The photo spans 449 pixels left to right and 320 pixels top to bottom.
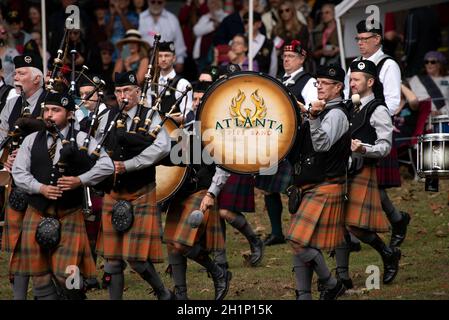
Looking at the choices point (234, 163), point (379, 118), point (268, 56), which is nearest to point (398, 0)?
point (268, 56)

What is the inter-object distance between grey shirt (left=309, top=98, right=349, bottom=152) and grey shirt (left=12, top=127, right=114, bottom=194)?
1.32 metres

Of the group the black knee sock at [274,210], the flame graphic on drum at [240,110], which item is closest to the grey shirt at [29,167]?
the flame graphic on drum at [240,110]

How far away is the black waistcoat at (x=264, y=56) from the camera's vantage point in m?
14.1

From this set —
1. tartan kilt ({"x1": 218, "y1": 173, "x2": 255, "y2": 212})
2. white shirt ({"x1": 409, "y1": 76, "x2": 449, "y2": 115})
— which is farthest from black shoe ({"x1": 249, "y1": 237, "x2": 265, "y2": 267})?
white shirt ({"x1": 409, "y1": 76, "x2": 449, "y2": 115})

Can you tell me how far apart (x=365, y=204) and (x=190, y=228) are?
1268 mm

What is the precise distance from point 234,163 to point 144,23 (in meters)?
6.25

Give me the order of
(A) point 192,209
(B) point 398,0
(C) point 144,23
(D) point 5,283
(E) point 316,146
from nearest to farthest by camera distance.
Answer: (E) point 316,146, (A) point 192,209, (D) point 5,283, (B) point 398,0, (C) point 144,23

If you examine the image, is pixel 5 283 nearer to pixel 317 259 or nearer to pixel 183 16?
pixel 317 259

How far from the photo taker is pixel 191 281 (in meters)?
10.5

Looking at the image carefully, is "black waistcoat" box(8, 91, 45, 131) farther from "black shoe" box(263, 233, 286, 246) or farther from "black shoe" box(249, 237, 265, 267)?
"black shoe" box(263, 233, 286, 246)

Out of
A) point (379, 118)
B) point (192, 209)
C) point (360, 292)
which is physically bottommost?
point (360, 292)

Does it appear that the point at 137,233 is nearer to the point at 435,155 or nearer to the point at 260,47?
the point at 435,155

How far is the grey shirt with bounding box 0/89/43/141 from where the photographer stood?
9828mm

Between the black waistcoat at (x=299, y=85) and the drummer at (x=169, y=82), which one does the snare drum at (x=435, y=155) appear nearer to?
the black waistcoat at (x=299, y=85)
